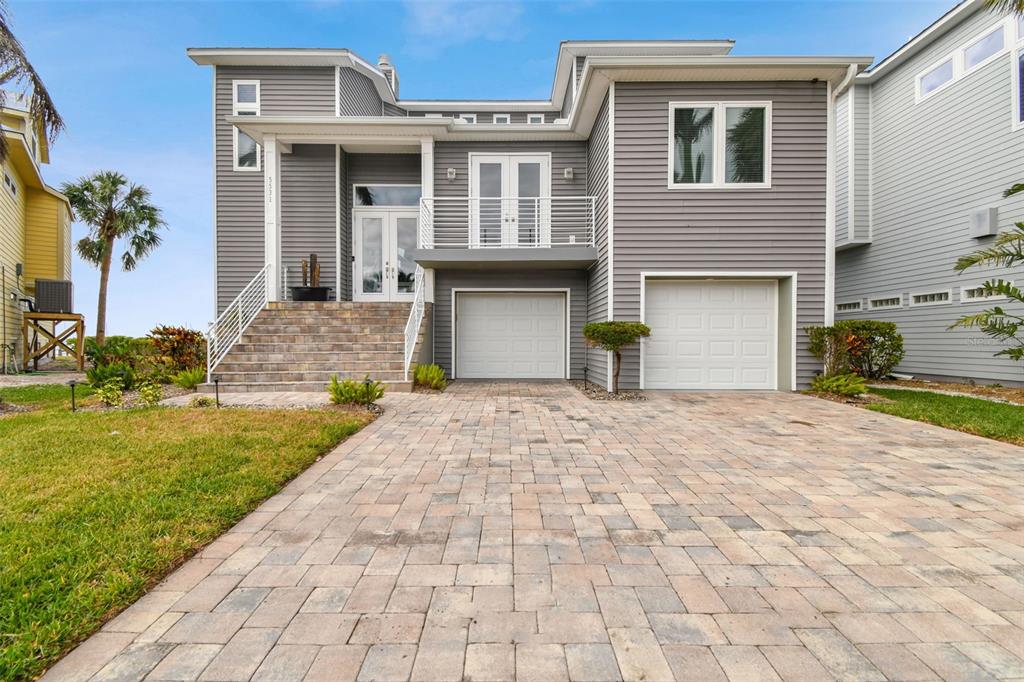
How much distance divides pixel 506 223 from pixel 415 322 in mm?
3288

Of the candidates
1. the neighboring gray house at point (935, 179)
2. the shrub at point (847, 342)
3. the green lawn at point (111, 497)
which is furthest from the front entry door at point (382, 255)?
the neighboring gray house at point (935, 179)

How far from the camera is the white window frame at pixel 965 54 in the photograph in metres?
8.80

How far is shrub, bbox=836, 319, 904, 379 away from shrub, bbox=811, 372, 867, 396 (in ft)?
1.83

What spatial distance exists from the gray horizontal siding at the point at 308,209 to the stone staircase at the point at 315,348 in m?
1.44

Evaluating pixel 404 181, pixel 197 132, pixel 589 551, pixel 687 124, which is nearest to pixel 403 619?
pixel 589 551

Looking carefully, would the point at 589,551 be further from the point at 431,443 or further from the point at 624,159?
the point at 624,159

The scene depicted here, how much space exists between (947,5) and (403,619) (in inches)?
582

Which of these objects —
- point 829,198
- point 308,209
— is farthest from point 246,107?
point 829,198

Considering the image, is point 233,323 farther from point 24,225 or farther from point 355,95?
point 24,225

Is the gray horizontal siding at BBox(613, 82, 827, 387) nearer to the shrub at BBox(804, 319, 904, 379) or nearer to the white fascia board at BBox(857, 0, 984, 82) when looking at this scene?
the shrub at BBox(804, 319, 904, 379)

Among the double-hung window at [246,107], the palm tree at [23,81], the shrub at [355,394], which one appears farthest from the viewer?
the double-hung window at [246,107]

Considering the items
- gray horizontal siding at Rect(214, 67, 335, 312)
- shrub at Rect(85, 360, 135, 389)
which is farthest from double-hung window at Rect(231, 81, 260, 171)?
shrub at Rect(85, 360, 135, 389)

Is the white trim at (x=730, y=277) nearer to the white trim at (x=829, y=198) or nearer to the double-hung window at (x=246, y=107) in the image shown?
the white trim at (x=829, y=198)

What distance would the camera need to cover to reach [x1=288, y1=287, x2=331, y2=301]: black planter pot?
10312 millimetres
